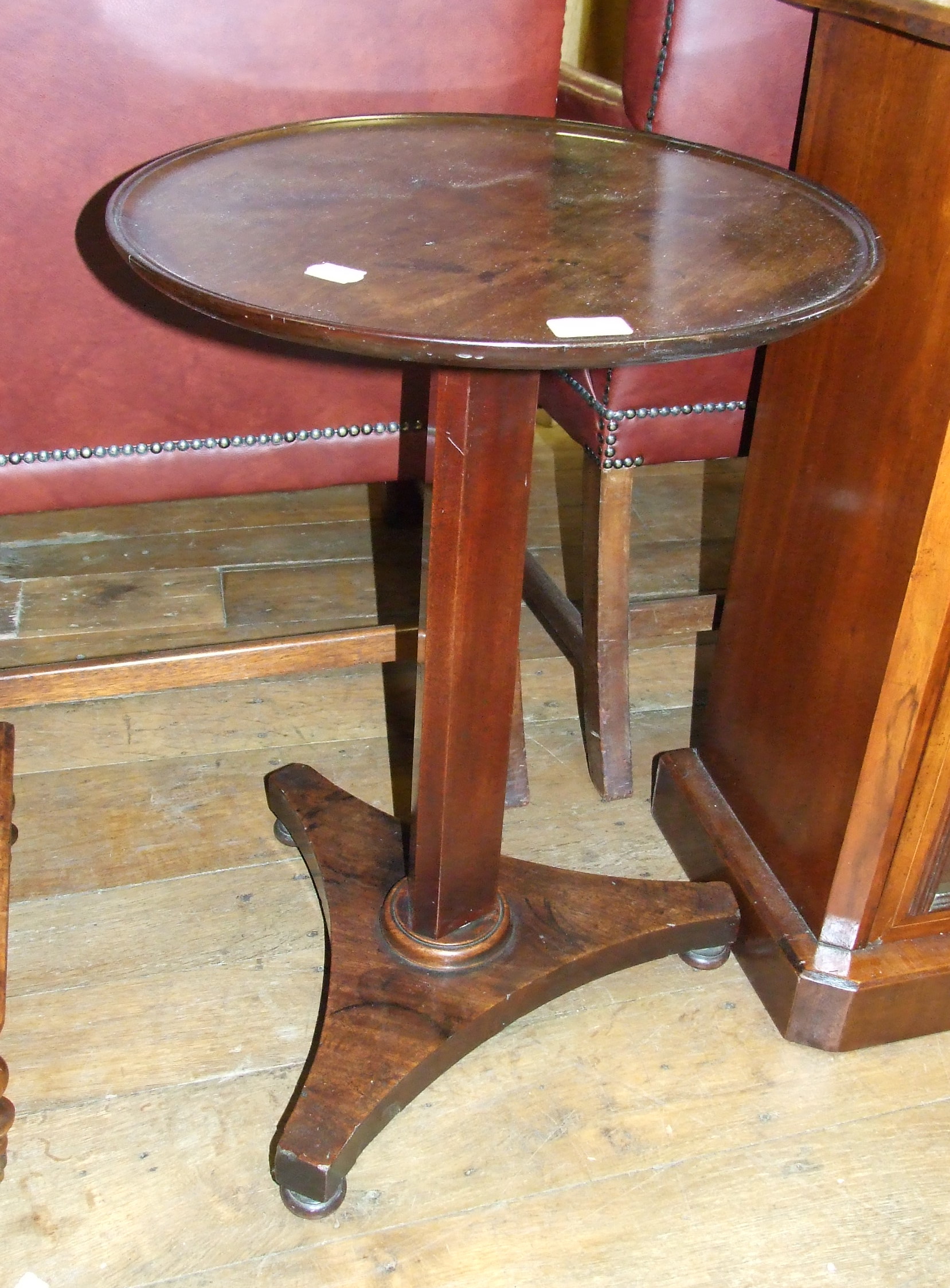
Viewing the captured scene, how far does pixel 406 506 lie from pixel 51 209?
1.01 metres

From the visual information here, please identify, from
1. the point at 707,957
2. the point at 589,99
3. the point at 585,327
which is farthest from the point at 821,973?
the point at 589,99

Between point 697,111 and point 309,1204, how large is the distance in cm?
110

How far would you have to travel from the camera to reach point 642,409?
1.40m

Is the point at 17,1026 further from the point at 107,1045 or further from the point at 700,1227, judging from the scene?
the point at 700,1227

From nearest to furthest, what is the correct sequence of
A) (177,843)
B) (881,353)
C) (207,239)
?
(207,239)
(881,353)
(177,843)

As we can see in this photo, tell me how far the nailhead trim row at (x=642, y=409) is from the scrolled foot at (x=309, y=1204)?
32.3 inches

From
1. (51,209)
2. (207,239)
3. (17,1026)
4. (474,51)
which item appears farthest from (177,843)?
(474,51)

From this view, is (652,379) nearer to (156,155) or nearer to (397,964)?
(156,155)

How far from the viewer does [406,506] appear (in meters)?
2.16

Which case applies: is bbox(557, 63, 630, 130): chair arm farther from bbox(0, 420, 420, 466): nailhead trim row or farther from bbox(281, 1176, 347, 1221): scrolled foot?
bbox(281, 1176, 347, 1221): scrolled foot

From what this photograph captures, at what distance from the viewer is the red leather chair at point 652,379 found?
1.25 m

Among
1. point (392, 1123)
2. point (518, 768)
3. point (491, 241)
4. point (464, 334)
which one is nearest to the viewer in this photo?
point (464, 334)

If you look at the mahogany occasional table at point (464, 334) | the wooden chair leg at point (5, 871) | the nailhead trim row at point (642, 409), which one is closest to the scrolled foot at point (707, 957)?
the mahogany occasional table at point (464, 334)

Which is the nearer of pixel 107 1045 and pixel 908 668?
pixel 908 668
